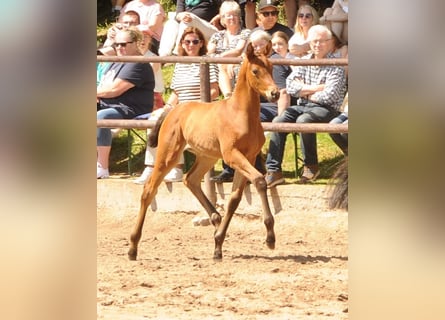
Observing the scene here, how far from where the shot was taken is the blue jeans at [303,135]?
5.32 metres

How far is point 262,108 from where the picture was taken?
209 inches

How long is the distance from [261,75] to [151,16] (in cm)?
80

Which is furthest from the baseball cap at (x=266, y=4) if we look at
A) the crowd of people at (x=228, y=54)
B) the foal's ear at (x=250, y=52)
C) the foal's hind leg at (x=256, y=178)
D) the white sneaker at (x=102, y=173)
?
the white sneaker at (x=102, y=173)

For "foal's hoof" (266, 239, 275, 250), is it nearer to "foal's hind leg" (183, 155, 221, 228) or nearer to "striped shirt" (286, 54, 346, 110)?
"foal's hind leg" (183, 155, 221, 228)

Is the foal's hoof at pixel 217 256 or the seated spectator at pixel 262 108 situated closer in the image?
the seated spectator at pixel 262 108

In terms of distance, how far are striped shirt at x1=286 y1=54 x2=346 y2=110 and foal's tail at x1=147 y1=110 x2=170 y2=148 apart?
743 mm

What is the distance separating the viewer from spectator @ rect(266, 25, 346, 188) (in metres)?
5.21

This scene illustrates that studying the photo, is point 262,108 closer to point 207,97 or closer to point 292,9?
point 207,97

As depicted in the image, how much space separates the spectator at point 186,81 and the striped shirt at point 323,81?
1.51 feet

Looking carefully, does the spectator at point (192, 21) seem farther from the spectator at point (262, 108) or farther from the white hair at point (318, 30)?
the white hair at point (318, 30)

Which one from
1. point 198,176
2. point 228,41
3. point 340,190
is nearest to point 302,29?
point 228,41
